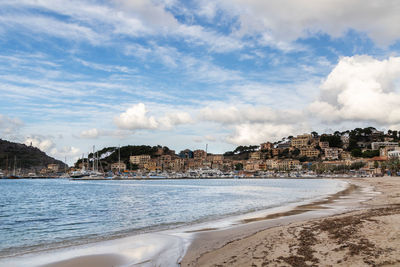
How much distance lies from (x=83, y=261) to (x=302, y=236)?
707cm

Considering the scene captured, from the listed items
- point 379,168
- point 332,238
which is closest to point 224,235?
point 332,238

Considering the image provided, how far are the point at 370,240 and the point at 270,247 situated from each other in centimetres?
277

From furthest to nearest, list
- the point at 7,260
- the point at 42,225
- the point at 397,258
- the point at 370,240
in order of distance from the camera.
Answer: the point at 42,225, the point at 7,260, the point at 370,240, the point at 397,258

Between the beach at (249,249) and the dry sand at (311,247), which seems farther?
the beach at (249,249)

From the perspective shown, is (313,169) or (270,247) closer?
(270,247)

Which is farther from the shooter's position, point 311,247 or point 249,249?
point 249,249

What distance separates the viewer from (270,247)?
9773mm

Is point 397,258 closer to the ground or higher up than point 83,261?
higher up

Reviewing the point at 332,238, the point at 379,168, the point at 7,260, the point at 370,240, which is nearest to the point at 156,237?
the point at 7,260

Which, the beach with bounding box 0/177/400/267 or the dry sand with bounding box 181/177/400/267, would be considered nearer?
the dry sand with bounding box 181/177/400/267

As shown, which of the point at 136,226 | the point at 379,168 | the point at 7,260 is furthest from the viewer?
the point at 379,168

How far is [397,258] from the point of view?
7.35m

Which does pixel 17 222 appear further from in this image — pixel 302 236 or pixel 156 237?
pixel 302 236

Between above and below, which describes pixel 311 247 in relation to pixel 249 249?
above
